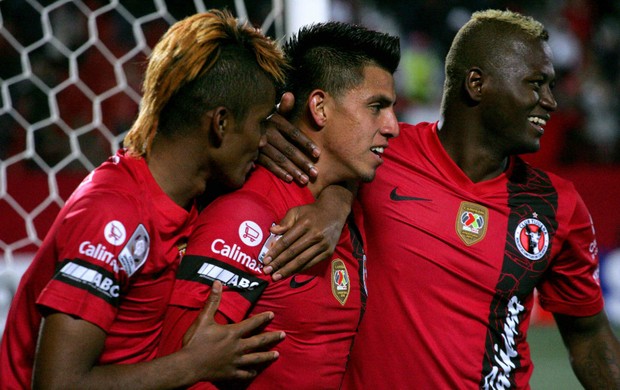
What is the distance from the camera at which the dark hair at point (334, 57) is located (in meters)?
2.45

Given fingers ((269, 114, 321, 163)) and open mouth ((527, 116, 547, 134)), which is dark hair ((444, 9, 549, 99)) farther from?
fingers ((269, 114, 321, 163))

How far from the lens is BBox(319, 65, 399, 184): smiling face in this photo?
2414 mm

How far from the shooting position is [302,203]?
2408mm

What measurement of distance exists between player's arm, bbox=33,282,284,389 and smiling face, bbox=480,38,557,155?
1191mm

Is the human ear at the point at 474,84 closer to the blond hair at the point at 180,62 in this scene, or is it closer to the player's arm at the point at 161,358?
the blond hair at the point at 180,62

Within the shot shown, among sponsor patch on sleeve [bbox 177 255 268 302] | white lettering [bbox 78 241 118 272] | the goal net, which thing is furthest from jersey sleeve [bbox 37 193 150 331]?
the goal net

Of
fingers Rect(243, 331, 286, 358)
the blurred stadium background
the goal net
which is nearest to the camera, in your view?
fingers Rect(243, 331, 286, 358)

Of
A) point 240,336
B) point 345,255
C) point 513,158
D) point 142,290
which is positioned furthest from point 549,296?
point 142,290

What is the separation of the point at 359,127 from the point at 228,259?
0.59m

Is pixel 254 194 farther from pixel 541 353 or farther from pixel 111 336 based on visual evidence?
pixel 541 353

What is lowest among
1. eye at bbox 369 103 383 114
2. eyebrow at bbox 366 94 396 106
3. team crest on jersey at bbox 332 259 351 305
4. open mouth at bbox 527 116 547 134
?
team crest on jersey at bbox 332 259 351 305

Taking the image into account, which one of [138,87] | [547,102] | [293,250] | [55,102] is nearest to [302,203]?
[293,250]

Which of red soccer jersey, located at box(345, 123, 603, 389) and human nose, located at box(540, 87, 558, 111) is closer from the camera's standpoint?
red soccer jersey, located at box(345, 123, 603, 389)

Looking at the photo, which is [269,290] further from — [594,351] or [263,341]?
[594,351]
